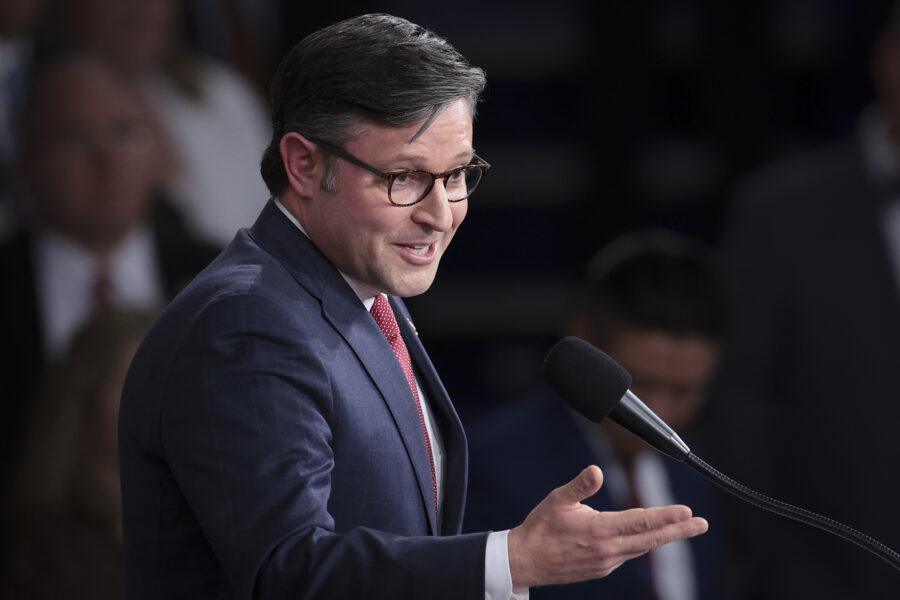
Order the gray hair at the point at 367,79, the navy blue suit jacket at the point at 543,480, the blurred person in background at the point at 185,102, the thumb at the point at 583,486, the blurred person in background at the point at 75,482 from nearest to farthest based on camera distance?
the thumb at the point at 583,486 < the gray hair at the point at 367,79 < the navy blue suit jacket at the point at 543,480 < the blurred person in background at the point at 75,482 < the blurred person in background at the point at 185,102

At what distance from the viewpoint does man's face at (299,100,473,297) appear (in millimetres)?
1223

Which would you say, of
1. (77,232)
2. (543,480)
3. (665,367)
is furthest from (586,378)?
(77,232)

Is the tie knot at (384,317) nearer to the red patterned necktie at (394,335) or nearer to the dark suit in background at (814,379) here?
the red patterned necktie at (394,335)

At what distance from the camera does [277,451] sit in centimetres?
112

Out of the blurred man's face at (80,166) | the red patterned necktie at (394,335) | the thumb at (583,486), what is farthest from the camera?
the blurred man's face at (80,166)

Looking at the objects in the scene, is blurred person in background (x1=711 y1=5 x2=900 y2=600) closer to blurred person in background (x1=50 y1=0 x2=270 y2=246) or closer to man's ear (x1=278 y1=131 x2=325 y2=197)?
blurred person in background (x1=50 y1=0 x2=270 y2=246)

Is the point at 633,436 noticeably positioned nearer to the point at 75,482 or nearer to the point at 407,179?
the point at 75,482

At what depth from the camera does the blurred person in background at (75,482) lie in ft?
7.43

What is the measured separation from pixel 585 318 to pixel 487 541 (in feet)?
4.47

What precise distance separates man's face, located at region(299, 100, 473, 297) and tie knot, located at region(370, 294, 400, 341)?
63 millimetres

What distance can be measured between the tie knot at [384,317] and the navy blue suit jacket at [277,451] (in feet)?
0.20

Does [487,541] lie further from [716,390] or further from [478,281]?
[478,281]

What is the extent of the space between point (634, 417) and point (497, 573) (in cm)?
22

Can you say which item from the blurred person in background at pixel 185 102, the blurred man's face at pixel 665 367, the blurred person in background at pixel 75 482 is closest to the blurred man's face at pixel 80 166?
the blurred person in background at pixel 185 102
